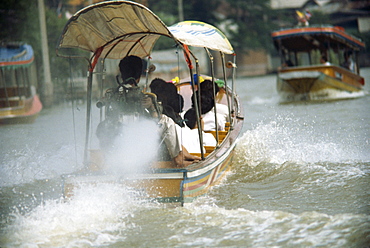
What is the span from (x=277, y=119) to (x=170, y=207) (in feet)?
21.7

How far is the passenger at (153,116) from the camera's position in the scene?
4391mm

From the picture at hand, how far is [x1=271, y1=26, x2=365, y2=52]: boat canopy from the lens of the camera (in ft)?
42.0

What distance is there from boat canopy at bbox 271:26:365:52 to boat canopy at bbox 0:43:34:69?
6.79 meters

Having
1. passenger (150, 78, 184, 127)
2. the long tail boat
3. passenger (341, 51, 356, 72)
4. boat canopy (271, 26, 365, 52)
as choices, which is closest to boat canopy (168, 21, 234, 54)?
the long tail boat

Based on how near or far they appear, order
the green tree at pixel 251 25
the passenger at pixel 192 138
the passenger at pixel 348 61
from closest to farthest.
→ the passenger at pixel 192 138 < the passenger at pixel 348 61 < the green tree at pixel 251 25

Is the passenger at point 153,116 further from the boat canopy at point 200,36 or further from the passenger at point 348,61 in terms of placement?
the passenger at point 348,61

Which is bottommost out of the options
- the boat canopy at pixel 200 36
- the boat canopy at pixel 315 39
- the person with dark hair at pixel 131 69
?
the boat canopy at pixel 315 39

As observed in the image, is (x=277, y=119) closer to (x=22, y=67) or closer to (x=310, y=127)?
(x=310, y=127)

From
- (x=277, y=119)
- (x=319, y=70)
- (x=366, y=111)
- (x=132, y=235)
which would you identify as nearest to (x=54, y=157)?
(x=132, y=235)


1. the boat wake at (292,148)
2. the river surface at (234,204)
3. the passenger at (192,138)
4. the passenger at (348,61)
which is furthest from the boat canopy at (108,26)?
the passenger at (348,61)

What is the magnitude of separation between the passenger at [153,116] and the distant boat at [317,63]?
9396 mm

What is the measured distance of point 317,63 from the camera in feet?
45.9

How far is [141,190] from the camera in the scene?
4.29m

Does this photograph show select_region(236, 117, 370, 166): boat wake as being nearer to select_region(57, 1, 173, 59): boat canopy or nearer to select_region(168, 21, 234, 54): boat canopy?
select_region(168, 21, 234, 54): boat canopy
